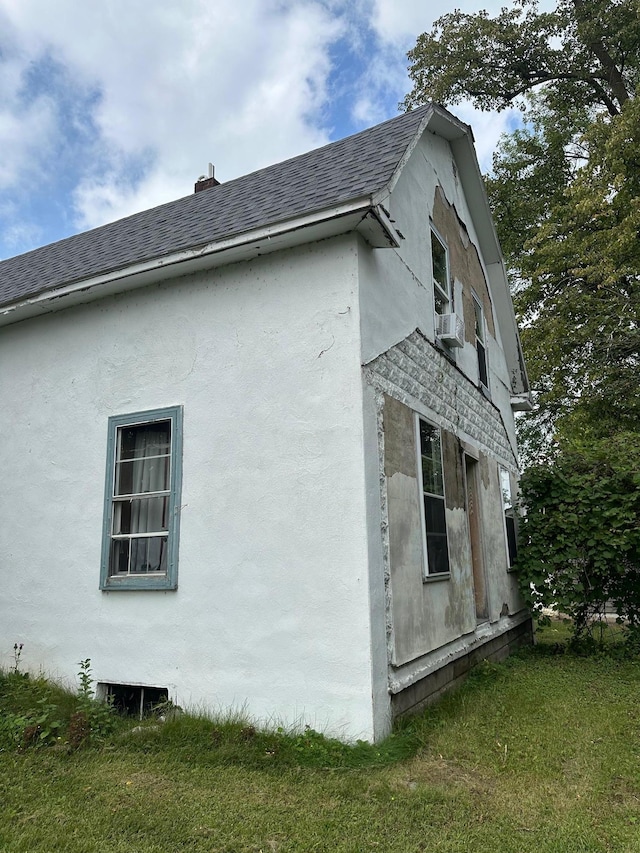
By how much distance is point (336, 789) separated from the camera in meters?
4.26

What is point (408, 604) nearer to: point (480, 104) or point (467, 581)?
point (467, 581)

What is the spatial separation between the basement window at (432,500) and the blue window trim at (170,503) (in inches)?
97.5

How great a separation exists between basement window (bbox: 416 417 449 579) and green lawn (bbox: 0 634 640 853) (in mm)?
1432

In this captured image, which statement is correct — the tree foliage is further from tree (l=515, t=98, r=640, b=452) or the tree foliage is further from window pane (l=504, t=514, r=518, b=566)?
window pane (l=504, t=514, r=518, b=566)

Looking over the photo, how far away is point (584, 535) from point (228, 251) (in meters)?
6.76

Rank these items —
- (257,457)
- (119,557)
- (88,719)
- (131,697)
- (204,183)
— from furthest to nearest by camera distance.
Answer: (204,183)
(119,557)
(131,697)
(257,457)
(88,719)

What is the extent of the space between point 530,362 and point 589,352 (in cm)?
154

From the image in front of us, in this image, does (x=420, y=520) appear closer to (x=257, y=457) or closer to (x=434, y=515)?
(x=434, y=515)

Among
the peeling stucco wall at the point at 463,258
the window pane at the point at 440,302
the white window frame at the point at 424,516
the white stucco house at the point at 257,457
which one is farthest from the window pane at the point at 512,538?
the window pane at the point at 440,302

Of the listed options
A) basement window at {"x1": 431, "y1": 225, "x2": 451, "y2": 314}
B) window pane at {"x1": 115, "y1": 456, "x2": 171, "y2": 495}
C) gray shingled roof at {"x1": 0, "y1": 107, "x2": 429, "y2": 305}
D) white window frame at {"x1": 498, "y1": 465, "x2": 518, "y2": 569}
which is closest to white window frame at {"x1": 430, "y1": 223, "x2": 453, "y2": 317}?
basement window at {"x1": 431, "y1": 225, "x2": 451, "y2": 314}

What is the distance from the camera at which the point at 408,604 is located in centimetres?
573

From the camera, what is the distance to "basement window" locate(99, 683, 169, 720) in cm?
614

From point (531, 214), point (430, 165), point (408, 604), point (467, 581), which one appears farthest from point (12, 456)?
point (531, 214)

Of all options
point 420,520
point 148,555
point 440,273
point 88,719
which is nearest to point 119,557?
point 148,555
